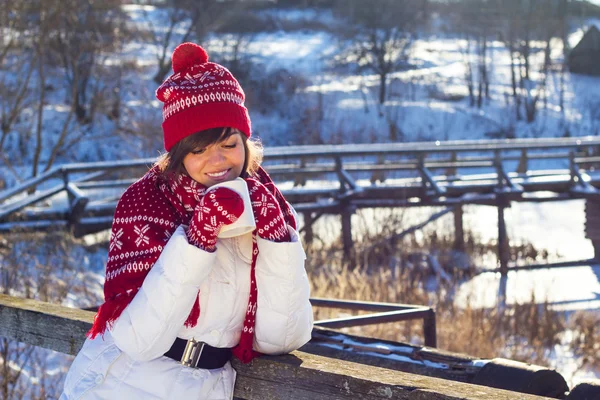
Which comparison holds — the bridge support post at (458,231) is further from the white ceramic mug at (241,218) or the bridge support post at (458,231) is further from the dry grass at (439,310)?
the white ceramic mug at (241,218)

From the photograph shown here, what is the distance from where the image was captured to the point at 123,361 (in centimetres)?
201

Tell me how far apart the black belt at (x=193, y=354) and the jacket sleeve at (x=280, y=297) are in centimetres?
12

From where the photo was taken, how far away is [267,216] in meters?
2.01

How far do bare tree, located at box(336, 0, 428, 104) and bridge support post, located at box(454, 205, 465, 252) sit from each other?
59.6ft

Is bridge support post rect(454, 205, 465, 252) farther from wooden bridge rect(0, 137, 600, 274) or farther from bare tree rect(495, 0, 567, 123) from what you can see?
bare tree rect(495, 0, 567, 123)

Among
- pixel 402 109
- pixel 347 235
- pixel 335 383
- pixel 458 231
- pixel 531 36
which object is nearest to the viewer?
pixel 335 383

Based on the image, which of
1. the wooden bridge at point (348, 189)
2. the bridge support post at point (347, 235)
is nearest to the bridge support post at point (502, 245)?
the wooden bridge at point (348, 189)

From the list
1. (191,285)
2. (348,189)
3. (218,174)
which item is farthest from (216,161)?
(348,189)

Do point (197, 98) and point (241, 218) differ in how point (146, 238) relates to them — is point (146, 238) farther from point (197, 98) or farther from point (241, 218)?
point (197, 98)

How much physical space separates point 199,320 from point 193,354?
0.08 metres

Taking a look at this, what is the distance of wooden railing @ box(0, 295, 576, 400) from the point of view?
1688mm


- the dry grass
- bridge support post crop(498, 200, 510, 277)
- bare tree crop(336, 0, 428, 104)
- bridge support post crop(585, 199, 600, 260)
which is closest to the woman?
the dry grass

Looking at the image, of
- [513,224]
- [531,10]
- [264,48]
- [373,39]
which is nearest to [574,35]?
[531,10]

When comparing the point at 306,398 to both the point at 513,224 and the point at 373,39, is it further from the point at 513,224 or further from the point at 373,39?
the point at 373,39
